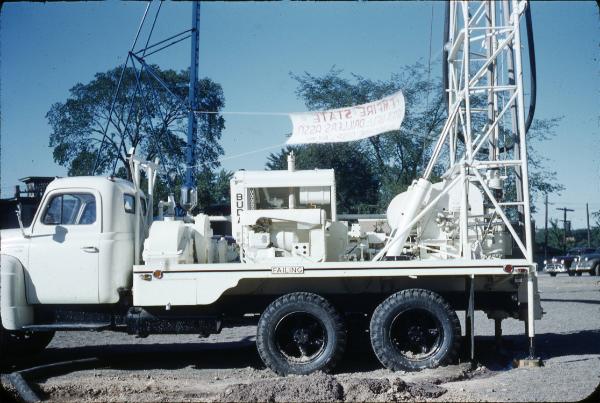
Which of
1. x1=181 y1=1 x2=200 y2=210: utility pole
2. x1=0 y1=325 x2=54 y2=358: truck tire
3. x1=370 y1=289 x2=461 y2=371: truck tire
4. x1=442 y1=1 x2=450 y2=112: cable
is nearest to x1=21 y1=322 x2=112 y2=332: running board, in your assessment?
x1=0 y1=325 x2=54 y2=358: truck tire

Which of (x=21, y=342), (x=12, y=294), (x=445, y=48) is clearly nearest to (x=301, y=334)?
(x=12, y=294)

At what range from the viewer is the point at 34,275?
756cm

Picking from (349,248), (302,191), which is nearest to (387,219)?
(349,248)

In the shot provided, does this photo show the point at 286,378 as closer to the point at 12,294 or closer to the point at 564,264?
the point at 12,294

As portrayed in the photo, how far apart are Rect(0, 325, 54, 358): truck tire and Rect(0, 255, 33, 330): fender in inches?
15.4

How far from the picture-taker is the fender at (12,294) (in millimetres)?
Result: 7432

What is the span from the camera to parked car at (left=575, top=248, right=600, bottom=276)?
29844 mm

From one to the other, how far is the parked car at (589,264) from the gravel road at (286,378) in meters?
21.2

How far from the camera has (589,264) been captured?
98.4 feet

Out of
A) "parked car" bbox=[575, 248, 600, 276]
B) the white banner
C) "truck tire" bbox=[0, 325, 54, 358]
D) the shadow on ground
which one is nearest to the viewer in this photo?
"truck tire" bbox=[0, 325, 54, 358]

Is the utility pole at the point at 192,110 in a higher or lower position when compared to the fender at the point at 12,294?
higher

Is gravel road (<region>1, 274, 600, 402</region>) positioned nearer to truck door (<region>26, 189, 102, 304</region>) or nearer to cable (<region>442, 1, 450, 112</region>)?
truck door (<region>26, 189, 102, 304</region>)

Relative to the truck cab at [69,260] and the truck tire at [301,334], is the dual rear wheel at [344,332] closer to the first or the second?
the truck tire at [301,334]

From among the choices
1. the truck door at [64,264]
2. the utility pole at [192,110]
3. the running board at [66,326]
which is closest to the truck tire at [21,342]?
the running board at [66,326]
